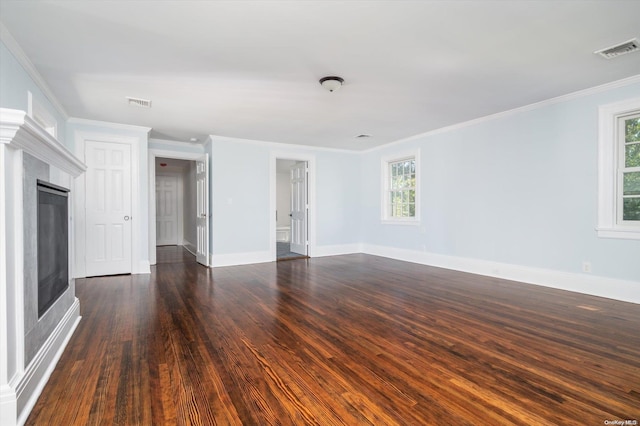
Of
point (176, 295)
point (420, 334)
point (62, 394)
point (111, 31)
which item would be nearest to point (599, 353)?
point (420, 334)

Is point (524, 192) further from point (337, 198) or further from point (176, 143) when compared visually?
point (176, 143)

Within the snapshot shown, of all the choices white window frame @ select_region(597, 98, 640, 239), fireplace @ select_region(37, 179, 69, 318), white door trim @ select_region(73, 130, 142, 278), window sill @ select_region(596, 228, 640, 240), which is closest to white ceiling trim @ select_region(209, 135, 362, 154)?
white door trim @ select_region(73, 130, 142, 278)

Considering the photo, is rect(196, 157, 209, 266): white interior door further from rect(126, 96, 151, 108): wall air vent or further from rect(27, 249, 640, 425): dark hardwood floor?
rect(27, 249, 640, 425): dark hardwood floor

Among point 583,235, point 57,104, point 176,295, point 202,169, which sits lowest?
point 176,295

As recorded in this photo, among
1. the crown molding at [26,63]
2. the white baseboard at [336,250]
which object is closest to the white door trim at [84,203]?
the crown molding at [26,63]

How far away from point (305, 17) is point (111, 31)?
1.51 metres

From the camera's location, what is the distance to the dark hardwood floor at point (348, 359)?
5.30 ft

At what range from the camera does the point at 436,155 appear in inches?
223

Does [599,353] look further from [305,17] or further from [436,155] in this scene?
[436,155]

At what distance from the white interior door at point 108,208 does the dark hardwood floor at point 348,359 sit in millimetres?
1157

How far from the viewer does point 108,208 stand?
16.5 feet

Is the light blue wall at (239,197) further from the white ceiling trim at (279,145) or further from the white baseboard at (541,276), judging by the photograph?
the white baseboard at (541,276)

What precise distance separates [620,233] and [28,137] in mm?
5238

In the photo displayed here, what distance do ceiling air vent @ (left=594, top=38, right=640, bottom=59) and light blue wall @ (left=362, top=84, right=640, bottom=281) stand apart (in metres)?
0.94
